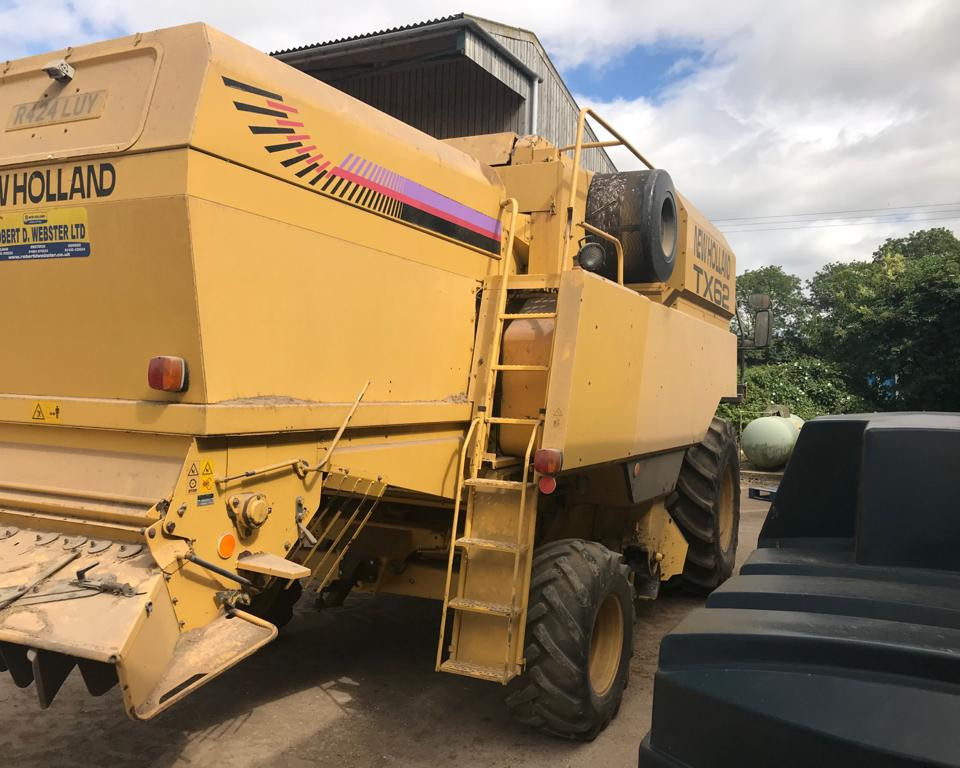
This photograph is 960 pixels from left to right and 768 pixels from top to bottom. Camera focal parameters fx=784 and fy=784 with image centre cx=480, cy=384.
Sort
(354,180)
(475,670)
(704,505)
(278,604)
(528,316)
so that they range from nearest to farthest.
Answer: (354,180), (475,670), (528,316), (278,604), (704,505)

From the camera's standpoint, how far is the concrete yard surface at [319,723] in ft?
11.3

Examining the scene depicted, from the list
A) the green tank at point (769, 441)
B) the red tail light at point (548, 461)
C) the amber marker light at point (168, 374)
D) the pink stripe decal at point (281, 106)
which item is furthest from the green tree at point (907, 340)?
the amber marker light at point (168, 374)

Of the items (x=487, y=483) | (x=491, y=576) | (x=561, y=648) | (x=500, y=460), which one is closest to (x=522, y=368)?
(x=500, y=460)

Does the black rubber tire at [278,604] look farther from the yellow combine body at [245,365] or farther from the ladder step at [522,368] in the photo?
the ladder step at [522,368]

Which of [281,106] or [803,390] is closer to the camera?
[281,106]

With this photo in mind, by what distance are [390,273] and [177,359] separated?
1.08 meters

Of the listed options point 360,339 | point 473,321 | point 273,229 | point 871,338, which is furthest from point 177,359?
point 871,338

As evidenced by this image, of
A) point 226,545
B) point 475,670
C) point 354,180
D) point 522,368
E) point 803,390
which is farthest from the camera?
point 803,390

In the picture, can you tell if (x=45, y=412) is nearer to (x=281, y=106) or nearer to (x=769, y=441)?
(x=281, y=106)

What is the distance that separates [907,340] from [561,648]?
53.1ft

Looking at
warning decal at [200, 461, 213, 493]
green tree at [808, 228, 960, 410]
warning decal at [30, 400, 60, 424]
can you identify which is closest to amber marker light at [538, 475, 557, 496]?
warning decal at [200, 461, 213, 493]

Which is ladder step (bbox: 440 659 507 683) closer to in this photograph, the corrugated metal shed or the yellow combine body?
the yellow combine body

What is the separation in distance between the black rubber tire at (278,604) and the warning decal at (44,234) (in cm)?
237

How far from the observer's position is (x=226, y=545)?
2.78m
